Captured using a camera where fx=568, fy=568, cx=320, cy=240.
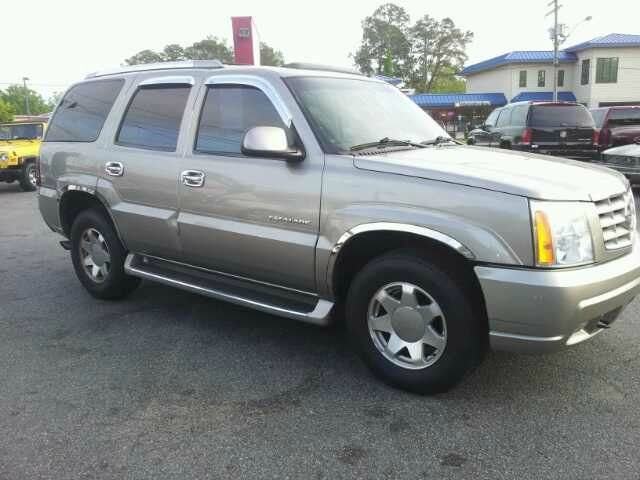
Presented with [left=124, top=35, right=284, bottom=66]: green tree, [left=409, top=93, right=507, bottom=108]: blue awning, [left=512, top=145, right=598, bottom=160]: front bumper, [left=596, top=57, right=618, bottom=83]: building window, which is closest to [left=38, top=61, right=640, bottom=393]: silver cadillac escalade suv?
[left=512, top=145, right=598, bottom=160]: front bumper

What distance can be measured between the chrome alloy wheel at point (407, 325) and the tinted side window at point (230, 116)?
126 centimetres

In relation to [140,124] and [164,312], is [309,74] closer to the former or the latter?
[140,124]

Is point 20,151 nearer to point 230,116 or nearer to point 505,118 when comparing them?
point 505,118

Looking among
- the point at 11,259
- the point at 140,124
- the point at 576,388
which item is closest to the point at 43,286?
the point at 11,259

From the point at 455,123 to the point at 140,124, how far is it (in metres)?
48.2

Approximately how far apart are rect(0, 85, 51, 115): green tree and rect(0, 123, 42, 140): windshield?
367 ft

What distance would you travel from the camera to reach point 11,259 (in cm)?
670

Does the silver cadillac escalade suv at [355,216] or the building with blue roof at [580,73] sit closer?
the silver cadillac escalade suv at [355,216]

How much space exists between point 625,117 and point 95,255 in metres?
11.4

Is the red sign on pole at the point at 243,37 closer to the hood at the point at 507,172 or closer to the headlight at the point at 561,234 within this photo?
the hood at the point at 507,172

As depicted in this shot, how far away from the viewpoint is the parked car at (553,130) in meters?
11.1

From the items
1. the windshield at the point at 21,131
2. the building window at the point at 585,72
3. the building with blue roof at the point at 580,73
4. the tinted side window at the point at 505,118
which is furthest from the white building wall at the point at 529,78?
the windshield at the point at 21,131

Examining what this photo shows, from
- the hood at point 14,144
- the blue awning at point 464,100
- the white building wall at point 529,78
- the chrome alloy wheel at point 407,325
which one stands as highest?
the white building wall at point 529,78

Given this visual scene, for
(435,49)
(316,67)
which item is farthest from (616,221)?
(435,49)
